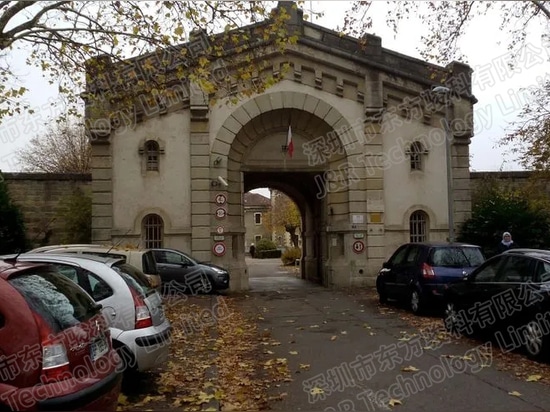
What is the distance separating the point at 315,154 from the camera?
20.4 meters

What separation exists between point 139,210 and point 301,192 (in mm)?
9577

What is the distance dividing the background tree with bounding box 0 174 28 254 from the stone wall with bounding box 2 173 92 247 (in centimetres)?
149

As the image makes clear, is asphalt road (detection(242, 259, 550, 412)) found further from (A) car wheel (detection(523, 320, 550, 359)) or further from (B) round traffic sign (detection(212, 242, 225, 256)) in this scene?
(B) round traffic sign (detection(212, 242, 225, 256))

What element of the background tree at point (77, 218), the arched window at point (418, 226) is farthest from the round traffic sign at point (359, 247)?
the background tree at point (77, 218)

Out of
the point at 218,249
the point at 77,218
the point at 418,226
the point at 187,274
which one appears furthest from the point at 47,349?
the point at 418,226

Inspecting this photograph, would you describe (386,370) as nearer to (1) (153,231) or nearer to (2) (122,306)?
(2) (122,306)

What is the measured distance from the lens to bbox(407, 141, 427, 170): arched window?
1992 centimetres

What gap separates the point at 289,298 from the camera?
1739cm

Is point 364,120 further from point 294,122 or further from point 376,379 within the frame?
point 376,379

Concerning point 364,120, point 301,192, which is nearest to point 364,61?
point 364,120

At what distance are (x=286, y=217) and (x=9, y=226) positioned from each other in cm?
3716

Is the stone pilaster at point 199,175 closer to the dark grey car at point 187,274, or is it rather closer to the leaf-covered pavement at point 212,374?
the dark grey car at point 187,274

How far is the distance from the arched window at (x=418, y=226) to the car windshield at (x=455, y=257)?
7066 mm

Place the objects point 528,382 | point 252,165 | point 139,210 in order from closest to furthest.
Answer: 1. point 528,382
2. point 139,210
3. point 252,165
